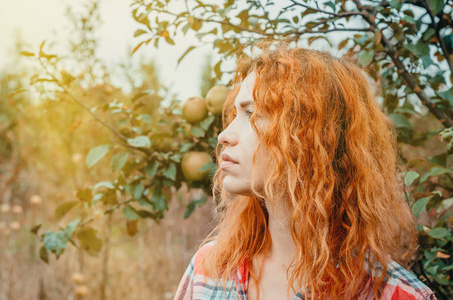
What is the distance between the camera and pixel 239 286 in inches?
34.3

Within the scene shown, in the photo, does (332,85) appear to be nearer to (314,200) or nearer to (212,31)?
(314,200)

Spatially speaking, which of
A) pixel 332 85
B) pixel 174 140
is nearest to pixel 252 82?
pixel 332 85

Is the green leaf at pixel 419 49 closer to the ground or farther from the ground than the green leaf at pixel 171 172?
farther from the ground

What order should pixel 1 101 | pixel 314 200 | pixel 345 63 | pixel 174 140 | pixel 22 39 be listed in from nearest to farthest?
pixel 314 200 → pixel 345 63 → pixel 174 140 → pixel 22 39 → pixel 1 101

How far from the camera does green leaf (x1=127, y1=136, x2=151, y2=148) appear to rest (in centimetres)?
116

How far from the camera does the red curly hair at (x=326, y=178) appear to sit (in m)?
0.82

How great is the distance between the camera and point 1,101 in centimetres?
446

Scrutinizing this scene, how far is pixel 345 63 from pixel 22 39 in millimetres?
3865

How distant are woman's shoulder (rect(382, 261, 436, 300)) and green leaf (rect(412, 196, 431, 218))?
223mm

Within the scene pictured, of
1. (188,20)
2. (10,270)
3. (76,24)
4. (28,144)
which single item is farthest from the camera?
(28,144)

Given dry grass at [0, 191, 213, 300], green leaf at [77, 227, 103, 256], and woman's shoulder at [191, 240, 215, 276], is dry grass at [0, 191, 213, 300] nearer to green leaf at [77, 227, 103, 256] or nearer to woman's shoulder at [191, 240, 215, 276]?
green leaf at [77, 227, 103, 256]

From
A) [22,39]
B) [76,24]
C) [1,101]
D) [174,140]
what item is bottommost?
[174,140]

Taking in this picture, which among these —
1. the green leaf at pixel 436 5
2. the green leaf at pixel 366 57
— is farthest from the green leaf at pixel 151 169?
the green leaf at pixel 436 5

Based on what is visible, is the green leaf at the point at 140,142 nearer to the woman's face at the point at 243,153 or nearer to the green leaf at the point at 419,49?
the woman's face at the point at 243,153
